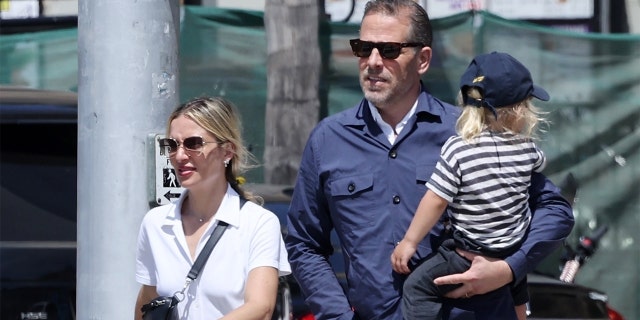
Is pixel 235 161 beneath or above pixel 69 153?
above

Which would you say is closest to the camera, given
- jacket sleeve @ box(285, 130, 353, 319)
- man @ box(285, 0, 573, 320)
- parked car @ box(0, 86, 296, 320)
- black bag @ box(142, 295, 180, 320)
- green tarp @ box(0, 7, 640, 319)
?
black bag @ box(142, 295, 180, 320)

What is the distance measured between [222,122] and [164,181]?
494 millimetres

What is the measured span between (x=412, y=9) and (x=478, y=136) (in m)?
0.52

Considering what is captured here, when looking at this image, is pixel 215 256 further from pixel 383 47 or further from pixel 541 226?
pixel 541 226

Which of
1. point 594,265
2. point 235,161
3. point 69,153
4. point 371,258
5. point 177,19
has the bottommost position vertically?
point 594,265

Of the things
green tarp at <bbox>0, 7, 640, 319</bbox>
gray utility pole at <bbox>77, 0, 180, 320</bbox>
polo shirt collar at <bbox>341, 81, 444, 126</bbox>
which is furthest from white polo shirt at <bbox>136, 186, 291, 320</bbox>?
green tarp at <bbox>0, 7, 640, 319</bbox>

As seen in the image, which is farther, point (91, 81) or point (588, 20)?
point (588, 20)

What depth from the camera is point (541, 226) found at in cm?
368

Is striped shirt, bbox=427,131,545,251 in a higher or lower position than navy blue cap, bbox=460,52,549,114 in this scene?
lower

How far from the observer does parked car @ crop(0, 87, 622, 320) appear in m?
5.71

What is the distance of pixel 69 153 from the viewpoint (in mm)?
6312

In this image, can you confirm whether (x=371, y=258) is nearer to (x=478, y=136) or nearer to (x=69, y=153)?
(x=478, y=136)

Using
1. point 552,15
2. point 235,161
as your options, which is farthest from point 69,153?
point 552,15

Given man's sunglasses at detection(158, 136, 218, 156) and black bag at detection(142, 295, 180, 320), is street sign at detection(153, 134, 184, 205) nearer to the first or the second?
man's sunglasses at detection(158, 136, 218, 156)
